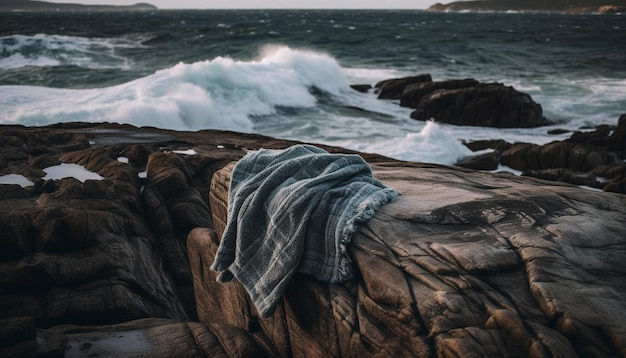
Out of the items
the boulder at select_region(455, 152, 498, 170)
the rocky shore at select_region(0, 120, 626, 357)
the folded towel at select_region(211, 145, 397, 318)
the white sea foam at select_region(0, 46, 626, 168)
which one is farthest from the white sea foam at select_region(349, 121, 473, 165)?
the folded towel at select_region(211, 145, 397, 318)

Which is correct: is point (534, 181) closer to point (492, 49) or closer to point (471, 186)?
point (471, 186)

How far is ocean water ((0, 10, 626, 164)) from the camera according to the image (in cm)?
1733

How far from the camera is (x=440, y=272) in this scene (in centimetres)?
343

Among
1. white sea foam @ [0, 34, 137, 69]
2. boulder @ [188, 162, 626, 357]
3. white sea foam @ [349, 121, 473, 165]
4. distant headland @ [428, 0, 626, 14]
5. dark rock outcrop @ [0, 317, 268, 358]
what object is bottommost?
white sea foam @ [0, 34, 137, 69]

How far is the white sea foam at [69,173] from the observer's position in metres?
8.09

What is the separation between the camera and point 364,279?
369cm

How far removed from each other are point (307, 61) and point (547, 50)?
27639mm

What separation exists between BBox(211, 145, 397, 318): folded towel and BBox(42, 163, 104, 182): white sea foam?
14.9ft

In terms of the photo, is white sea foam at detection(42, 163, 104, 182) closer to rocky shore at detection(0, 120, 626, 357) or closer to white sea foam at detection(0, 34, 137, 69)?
rocky shore at detection(0, 120, 626, 357)

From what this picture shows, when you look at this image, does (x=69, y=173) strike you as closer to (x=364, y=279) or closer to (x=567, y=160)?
(x=364, y=279)

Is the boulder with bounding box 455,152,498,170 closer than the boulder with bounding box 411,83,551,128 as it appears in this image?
Yes

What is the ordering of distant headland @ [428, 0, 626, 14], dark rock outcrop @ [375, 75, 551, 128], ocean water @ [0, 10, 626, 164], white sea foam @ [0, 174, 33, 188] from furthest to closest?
distant headland @ [428, 0, 626, 14], dark rock outcrop @ [375, 75, 551, 128], ocean water @ [0, 10, 626, 164], white sea foam @ [0, 174, 33, 188]

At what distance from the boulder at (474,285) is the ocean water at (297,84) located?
10.7 m

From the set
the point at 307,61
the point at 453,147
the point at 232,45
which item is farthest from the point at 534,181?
the point at 232,45
